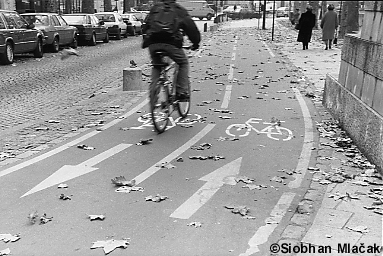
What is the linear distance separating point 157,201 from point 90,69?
12.2 metres

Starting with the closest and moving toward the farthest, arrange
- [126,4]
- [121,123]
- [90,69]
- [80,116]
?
[121,123], [80,116], [90,69], [126,4]

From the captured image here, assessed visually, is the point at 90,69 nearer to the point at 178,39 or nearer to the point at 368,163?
the point at 178,39

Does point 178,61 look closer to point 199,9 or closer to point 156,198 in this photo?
point 156,198

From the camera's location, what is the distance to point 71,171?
597 cm

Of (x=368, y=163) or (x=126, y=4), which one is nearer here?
(x=368, y=163)

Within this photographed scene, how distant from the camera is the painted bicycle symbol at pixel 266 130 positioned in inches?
306

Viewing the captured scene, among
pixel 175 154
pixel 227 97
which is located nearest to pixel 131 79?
pixel 227 97

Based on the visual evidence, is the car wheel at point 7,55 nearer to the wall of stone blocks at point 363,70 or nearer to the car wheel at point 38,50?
the car wheel at point 38,50

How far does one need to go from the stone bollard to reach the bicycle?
3558 mm

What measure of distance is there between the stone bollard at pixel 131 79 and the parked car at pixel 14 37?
6.80 m

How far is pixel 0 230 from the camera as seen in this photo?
14.3 ft

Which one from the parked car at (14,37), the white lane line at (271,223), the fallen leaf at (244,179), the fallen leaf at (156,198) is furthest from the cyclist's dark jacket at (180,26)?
the parked car at (14,37)

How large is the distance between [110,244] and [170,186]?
147cm

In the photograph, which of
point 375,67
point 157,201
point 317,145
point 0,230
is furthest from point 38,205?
point 375,67
